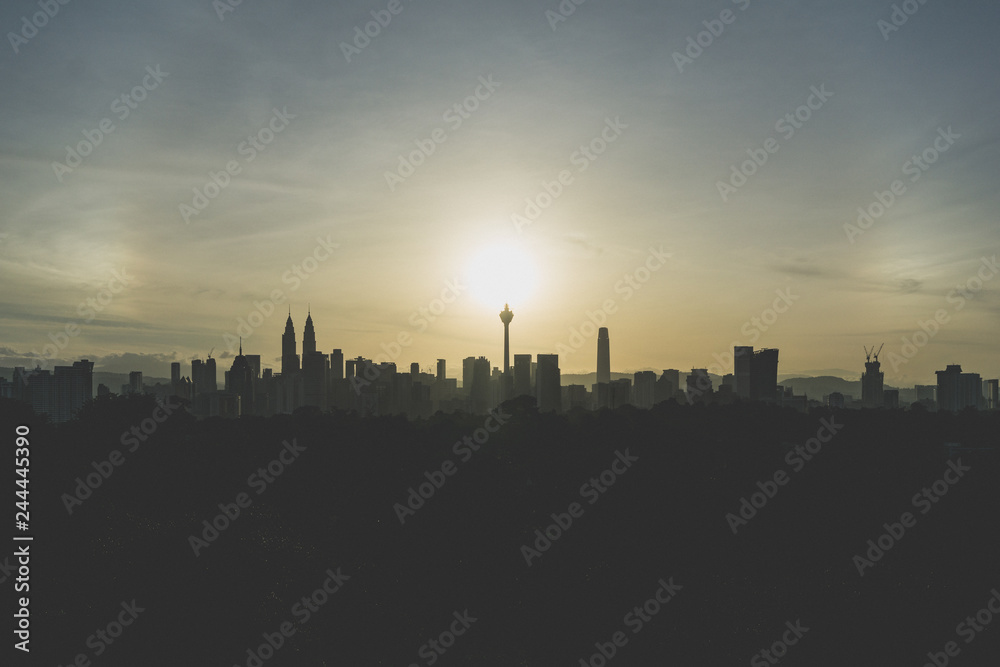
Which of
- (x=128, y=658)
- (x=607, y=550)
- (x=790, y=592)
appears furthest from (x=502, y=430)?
(x=128, y=658)

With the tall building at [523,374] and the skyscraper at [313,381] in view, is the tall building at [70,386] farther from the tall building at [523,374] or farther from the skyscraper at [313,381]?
the tall building at [523,374]
